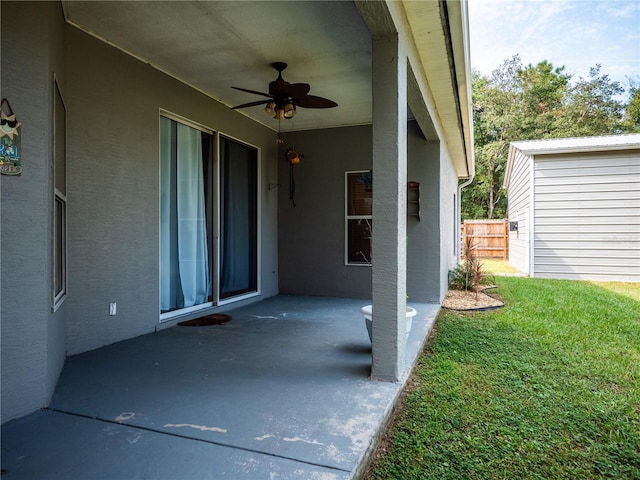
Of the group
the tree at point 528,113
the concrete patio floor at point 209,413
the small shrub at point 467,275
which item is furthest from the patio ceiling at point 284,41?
the tree at point 528,113

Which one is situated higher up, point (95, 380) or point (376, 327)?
point (376, 327)

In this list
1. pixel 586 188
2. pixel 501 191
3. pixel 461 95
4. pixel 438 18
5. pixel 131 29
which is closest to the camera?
pixel 438 18

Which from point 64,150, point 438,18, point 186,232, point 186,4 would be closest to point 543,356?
point 438,18

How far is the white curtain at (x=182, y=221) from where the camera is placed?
416 cm

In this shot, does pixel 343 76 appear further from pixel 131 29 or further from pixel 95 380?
pixel 95 380

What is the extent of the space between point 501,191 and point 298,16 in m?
19.4

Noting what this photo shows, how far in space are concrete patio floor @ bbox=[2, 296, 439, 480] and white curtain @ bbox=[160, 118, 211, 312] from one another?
83 cm

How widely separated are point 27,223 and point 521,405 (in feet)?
9.85

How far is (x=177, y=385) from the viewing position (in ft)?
8.35

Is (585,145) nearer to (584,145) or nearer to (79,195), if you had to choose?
(584,145)

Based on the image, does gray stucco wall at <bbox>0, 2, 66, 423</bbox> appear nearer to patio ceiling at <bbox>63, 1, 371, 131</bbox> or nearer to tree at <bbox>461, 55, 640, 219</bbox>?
patio ceiling at <bbox>63, 1, 371, 131</bbox>

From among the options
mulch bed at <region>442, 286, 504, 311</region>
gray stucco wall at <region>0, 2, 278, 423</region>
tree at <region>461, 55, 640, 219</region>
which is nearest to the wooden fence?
tree at <region>461, 55, 640, 219</region>

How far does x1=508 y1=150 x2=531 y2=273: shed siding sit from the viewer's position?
30.0 ft

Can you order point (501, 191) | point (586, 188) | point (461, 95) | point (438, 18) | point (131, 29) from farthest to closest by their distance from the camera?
point (501, 191) → point (586, 188) → point (461, 95) → point (131, 29) → point (438, 18)
